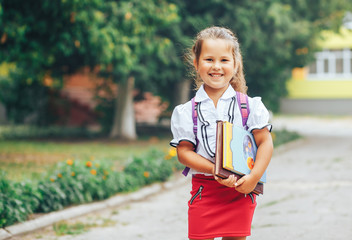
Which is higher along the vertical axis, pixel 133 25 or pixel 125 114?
pixel 133 25

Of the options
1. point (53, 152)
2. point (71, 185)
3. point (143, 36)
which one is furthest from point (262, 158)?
point (53, 152)

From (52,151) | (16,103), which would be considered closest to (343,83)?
(16,103)

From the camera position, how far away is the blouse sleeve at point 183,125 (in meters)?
3.12

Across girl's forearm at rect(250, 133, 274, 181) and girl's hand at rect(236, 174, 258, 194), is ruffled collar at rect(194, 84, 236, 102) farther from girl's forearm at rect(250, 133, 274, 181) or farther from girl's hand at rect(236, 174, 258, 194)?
girl's hand at rect(236, 174, 258, 194)

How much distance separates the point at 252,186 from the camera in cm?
299

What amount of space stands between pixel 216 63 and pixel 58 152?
36.2ft

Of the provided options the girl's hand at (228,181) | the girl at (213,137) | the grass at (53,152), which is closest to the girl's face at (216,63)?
the girl at (213,137)

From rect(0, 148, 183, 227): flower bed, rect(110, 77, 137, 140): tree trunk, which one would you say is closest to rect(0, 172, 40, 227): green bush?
rect(0, 148, 183, 227): flower bed

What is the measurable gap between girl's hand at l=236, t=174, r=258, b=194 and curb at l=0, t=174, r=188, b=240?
10.6ft

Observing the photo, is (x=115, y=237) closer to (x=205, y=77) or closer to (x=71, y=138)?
(x=205, y=77)

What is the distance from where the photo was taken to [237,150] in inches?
116

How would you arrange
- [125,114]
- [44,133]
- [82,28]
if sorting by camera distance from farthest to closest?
1. [44,133]
2. [125,114]
3. [82,28]

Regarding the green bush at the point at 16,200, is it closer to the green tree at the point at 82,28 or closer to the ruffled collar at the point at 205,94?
the ruffled collar at the point at 205,94

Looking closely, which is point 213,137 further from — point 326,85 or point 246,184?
point 326,85
